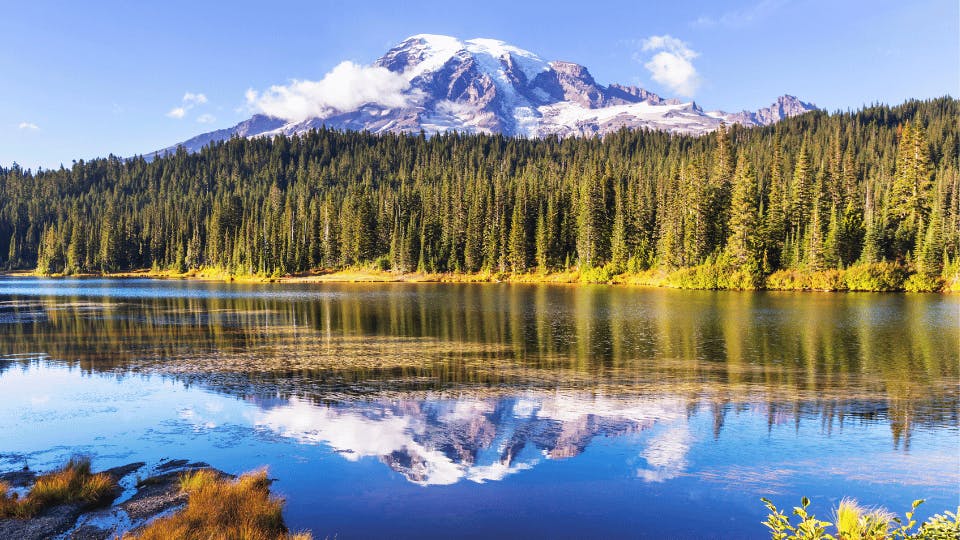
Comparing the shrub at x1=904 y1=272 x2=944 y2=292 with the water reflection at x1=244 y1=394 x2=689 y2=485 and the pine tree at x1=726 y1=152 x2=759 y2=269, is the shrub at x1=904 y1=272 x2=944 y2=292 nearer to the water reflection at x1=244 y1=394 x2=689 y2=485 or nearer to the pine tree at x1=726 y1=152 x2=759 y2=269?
the pine tree at x1=726 y1=152 x2=759 y2=269

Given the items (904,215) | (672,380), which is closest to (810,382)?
(672,380)

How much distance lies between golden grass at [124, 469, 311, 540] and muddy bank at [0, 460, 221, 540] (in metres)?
0.49

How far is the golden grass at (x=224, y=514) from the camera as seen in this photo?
35.8 ft

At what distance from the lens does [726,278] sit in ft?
309

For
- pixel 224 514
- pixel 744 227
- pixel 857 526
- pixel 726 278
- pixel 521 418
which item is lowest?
pixel 521 418

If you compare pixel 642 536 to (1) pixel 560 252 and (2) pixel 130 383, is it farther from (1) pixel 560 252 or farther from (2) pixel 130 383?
(1) pixel 560 252

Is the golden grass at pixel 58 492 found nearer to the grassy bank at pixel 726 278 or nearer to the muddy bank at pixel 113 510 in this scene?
the muddy bank at pixel 113 510

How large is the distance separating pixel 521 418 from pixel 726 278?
270 ft

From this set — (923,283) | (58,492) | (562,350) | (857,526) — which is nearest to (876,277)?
(923,283)

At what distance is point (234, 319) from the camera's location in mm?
54406

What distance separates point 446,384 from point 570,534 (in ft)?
46.9

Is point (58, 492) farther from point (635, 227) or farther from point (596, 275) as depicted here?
point (635, 227)

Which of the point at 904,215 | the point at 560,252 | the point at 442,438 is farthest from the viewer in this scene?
the point at 560,252

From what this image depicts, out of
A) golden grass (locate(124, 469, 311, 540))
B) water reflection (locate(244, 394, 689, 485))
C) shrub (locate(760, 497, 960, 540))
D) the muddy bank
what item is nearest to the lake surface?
water reflection (locate(244, 394, 689, 485))
